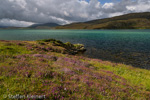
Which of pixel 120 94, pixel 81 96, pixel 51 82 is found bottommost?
pixel 120 94

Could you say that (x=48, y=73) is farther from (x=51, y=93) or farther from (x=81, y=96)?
(x=81, y=96)

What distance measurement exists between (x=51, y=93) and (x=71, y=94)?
110 cm

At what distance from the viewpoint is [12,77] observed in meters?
5.93

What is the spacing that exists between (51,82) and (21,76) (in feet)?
6.98

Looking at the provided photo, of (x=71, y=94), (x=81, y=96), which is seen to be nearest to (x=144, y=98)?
(x=81, y=96)

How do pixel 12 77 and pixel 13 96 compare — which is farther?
pixel 12 77

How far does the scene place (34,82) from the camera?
18.1ft

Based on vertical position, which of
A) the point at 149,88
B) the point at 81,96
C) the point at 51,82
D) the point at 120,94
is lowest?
the point at 149,88

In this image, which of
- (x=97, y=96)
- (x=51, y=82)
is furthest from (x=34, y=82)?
(x=97, y=96)

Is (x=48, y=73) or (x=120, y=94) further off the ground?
(x=48, y=73)

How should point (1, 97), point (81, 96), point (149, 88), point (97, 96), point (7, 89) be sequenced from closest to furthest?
point (1, 97) → point (7, 89) → point (81, 96) → point (97, 96) → point (149, 88)

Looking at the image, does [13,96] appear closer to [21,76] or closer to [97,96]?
[21,76]

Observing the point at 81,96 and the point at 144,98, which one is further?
the point at 144,98

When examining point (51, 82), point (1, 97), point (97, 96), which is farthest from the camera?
point (51, 82)
